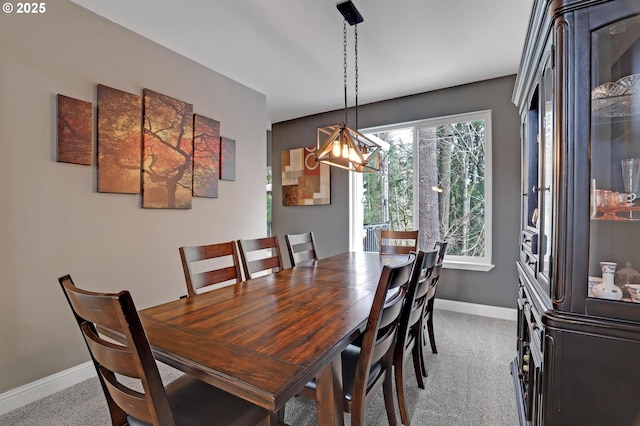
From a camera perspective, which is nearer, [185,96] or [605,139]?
[605,139]

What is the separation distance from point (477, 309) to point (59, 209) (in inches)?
160

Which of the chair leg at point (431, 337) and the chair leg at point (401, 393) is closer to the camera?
the chair leg at point (401, 393)

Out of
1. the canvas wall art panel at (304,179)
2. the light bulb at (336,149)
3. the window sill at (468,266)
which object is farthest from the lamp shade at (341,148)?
the canvas wall art panel at (304,179)

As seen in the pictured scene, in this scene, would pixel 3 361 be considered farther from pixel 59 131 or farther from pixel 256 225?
pixel 256 225

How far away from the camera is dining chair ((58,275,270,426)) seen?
2.55 feet

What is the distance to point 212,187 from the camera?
3104mm

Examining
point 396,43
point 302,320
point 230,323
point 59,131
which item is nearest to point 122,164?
point 59,131

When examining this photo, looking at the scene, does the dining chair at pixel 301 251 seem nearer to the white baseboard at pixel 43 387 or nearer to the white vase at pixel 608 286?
the white baseboard at pixel 43 387

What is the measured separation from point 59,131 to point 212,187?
4.25 feet

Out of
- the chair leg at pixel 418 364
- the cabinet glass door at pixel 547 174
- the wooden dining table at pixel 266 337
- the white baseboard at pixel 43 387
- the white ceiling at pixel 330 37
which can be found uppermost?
the white ceiling at pixel 330 37

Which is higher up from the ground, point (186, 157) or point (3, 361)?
point (186, 157)

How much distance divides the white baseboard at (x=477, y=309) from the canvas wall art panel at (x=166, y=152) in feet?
10.3

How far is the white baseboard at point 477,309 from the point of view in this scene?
326 cm

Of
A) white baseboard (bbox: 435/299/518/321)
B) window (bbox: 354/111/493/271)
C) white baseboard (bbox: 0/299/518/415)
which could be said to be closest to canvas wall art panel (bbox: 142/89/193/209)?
white baseboard (bbox: 0/299/518/415)
